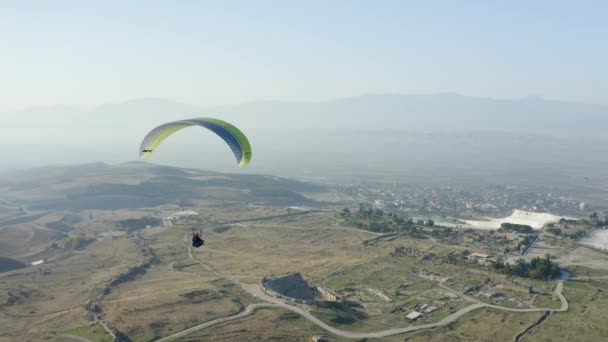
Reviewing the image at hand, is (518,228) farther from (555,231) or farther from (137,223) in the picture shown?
(137,223)

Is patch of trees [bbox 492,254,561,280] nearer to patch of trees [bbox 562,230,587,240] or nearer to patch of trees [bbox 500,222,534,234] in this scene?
patch of trees [bbox 562,230,587,240]

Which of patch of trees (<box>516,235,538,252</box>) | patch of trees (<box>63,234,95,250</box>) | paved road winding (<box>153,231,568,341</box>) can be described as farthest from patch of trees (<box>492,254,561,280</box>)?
patch of trees (<box>63,234,95,250</box>)

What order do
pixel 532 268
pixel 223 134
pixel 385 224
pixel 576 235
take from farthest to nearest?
pixel 385 224, pixel 576 235, pixel 532 268, pixel 223 134

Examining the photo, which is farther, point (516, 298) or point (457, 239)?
point (457, 239)

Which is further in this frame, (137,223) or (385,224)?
(137,223)

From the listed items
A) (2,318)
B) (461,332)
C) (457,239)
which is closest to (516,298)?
(461,332)

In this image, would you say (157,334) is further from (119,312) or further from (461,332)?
(461,332)

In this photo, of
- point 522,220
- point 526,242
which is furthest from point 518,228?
point 522,220

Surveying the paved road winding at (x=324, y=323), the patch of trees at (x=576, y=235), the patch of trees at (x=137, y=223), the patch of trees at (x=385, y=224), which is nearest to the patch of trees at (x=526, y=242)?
the patch of trees at (x=576, y=235)

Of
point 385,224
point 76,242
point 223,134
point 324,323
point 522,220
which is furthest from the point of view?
point 522,220
